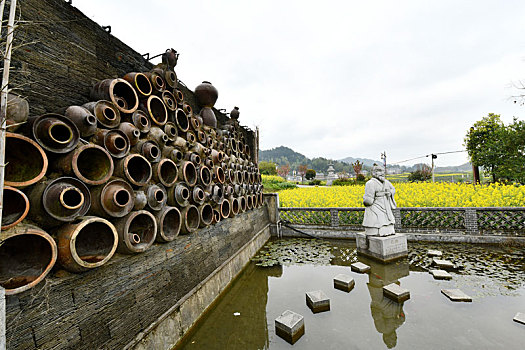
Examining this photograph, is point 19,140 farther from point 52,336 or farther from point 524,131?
point 524,131

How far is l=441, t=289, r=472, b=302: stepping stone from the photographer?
11.5ft

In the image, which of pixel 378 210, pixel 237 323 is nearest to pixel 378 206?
pixel 378 210

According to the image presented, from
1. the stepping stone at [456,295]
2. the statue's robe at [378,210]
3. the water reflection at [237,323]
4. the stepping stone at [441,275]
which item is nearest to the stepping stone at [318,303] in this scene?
the water reflection at [237,323]

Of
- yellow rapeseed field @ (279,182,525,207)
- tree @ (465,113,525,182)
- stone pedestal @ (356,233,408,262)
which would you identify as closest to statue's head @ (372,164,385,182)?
stone pedestal @ (356,233,408,262)

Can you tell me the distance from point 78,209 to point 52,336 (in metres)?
1.01

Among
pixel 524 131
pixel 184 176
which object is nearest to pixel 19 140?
pixel 184 176

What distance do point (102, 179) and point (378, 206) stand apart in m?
5.94

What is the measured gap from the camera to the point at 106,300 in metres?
2.17

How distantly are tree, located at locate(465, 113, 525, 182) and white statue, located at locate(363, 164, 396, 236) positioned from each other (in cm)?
1171

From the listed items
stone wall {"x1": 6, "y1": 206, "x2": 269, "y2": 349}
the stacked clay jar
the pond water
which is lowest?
the pond water

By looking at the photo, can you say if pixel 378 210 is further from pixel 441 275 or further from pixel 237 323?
pixel 237 323

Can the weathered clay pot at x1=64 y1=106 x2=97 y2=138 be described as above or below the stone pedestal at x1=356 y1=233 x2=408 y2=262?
above

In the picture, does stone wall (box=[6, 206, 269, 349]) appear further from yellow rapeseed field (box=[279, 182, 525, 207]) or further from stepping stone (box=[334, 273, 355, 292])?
yellow rapeseed field (box=[279, 182, 525, 207])

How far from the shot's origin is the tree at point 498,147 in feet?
39.3
